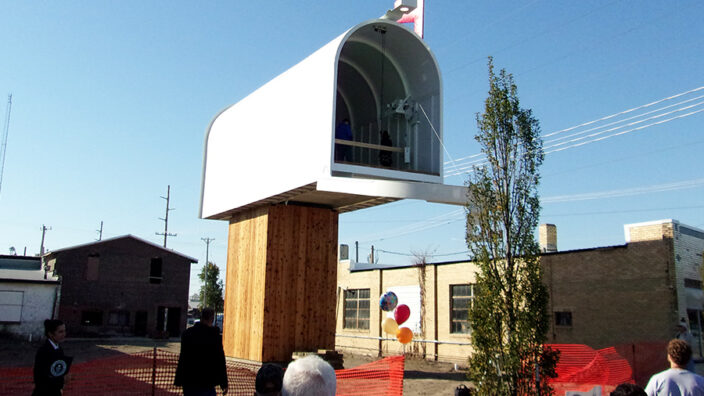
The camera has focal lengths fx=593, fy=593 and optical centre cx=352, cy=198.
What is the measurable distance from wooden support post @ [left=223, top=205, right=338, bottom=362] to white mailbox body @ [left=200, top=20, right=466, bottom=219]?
64cm

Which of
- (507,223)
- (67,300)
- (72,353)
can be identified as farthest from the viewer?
(67,300)

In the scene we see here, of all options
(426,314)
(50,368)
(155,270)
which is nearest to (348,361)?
(426,314)

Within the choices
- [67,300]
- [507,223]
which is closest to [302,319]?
[507,223]

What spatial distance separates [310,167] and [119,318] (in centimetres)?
2942

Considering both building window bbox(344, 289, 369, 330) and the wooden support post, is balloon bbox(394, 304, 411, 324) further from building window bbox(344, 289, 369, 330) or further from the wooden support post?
building window bbox(344, 289, 369, 330)

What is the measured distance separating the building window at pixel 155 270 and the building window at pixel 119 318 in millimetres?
2686

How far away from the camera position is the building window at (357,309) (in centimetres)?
2703

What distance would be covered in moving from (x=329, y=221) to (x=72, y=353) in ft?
52.4

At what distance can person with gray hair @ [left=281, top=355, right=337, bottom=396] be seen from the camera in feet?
10.3

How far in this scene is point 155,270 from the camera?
40.2 m

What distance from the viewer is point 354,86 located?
1702cm

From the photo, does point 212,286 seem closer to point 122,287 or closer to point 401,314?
point 122,287

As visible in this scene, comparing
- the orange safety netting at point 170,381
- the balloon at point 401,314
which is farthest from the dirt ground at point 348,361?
the orange safety netting at point 170,381

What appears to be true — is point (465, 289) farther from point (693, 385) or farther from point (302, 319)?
point (693, 385)
